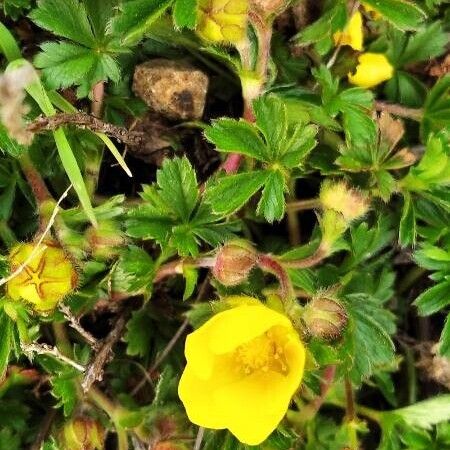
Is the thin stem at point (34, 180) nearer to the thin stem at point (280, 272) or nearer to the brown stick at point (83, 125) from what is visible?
the brown stick at point (83, 125)

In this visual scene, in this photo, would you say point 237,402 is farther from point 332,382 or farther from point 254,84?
point 254,84

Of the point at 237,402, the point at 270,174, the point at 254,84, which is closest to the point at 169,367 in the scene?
the point at 237,402

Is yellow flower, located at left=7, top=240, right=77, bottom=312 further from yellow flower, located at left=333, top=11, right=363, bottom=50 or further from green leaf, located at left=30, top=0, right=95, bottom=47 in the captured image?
yellow flower, located at left=333, top=11, right=363, bottom=50

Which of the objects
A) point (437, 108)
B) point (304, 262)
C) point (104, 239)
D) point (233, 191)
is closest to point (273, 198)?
point (233, 191)

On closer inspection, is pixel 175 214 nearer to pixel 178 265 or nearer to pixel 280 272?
pixel 178 265

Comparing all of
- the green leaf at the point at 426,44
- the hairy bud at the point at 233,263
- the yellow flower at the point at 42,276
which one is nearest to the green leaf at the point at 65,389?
the yellow flower at the point at 42,276
